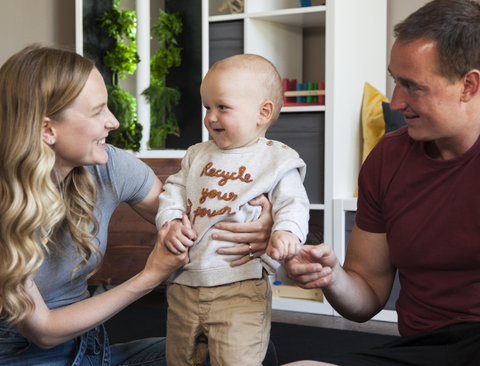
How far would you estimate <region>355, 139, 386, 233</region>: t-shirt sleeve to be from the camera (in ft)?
4.17

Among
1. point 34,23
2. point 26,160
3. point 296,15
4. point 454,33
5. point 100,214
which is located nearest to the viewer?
point 454,33

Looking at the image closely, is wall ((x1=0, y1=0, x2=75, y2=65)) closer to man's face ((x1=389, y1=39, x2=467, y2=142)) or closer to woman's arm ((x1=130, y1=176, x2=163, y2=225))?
woman's arm ((x1=130, y1=176, x2=163, y2=225))

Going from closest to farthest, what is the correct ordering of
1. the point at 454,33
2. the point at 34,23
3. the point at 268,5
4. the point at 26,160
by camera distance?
1. the point at 454,33
2. the point at 26,160
3. the point at 268,5
4. the point at 34,23

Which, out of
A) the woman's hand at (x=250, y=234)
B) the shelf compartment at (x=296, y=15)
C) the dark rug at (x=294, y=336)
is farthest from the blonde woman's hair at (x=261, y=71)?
the shelf compartment at (x=296, y=15)

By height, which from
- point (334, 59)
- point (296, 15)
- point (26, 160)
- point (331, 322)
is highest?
point (296, 15)

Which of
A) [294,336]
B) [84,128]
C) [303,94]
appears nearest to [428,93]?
[84,128]

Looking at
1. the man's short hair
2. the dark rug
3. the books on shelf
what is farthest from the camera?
the books on shelf

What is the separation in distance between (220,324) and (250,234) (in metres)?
0.21

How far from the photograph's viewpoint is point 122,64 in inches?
116

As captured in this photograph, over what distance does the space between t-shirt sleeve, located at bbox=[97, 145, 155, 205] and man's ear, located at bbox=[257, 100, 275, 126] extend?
39 centimetres

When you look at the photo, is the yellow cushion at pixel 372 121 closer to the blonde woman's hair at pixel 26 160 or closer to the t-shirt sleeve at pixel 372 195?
the t-shirt sleeve at pixel 372 195

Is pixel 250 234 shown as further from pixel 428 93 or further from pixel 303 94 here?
pixel 303 94

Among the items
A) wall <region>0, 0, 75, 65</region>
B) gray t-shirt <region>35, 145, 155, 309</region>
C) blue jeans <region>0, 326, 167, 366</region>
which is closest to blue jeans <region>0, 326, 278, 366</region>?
blue jeans <region>0, 326, 167, 366</region>

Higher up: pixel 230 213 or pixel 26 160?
pixel 26 160
